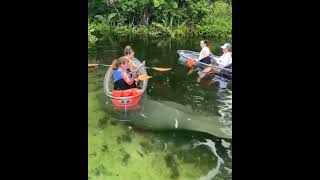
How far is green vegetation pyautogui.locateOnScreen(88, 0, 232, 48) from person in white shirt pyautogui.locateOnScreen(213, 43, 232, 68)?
0.14m

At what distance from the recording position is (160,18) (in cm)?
345

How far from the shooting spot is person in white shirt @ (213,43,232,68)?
3.27m

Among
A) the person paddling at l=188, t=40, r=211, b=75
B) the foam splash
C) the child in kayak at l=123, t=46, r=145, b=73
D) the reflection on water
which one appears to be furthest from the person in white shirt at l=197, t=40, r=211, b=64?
the foam splash

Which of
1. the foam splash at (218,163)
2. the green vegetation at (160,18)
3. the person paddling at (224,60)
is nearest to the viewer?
the foam splash at (218,163)

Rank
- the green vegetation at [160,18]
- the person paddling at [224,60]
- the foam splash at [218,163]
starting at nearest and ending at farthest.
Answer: the foam splash at [218,163] → the person paddling at [224,60] → the green vegetation at [160,18]

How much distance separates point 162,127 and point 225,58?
705 millimetres

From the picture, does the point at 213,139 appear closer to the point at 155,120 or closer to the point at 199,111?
the point at 199,111

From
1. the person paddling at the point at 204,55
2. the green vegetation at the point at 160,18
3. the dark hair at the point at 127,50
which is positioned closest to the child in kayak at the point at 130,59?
the dark hair at the point at 127,50

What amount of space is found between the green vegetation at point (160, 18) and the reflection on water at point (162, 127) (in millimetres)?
143

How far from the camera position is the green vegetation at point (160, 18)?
338cm

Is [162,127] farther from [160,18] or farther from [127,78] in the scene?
[160,18]

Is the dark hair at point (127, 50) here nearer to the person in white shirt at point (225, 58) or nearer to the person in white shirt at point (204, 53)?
the person in white shirt at point (204, 53)

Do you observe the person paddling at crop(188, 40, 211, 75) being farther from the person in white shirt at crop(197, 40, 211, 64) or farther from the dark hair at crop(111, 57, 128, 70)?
the dark hair at crop(111, 57, 128, 70)
